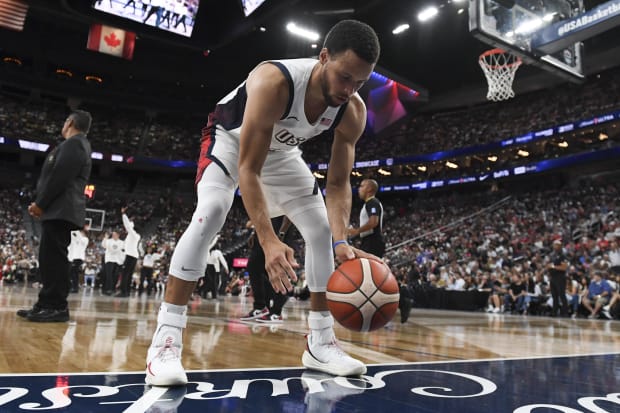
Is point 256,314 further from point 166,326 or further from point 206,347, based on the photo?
point 166,326

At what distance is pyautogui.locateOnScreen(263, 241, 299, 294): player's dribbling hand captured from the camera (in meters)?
1.63

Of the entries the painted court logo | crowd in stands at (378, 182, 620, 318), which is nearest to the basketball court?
the painted court logo

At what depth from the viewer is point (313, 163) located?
31750mm

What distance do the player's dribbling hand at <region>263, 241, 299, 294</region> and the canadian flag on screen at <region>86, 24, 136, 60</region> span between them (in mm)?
18131

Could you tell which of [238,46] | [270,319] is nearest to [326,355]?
[270,319]

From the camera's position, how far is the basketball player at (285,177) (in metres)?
1.93

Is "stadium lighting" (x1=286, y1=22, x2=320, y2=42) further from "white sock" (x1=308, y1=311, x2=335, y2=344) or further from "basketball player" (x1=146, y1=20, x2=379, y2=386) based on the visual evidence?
"white sock" (x1=308, y1=311, x2=335, y2=344)

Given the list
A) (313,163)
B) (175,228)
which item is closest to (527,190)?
(313,163)

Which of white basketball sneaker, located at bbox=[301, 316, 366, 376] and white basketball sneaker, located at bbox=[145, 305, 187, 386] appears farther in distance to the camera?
white basketball sneaker, located at bbox=[301, 316, 366, 376]

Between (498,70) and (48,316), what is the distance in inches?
513

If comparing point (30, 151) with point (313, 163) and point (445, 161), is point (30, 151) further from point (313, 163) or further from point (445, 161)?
point (445, 161)

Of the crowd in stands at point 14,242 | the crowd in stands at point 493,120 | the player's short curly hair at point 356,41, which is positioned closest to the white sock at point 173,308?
the player's short curly hair at point 356,41

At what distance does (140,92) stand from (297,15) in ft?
66.5

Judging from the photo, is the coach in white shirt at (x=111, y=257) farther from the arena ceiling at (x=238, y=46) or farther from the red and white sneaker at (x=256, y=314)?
the arena ceiling at (x=238, y=46)
